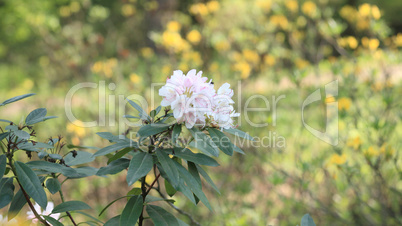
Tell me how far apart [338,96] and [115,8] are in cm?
1033

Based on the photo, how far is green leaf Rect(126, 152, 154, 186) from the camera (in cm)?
97

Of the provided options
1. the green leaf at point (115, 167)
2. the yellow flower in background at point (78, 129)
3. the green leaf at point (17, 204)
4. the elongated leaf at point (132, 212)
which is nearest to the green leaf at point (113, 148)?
the green leaf at point (115, 167)

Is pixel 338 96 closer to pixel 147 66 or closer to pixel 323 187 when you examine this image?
pixel 323 187

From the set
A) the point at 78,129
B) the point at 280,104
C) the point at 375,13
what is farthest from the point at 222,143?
the point at 280,104

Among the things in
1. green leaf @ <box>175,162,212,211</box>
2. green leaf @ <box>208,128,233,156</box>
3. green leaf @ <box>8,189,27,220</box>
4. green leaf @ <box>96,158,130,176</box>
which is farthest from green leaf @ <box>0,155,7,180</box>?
green leaf @ <box>208,128,233,156</box>

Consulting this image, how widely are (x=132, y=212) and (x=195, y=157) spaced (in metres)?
0.25

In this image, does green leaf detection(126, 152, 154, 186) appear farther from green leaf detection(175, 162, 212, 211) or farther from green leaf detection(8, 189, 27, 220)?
green leaf detection(8, 189, 27, 220)

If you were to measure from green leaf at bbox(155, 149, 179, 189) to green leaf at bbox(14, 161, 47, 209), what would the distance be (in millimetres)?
335

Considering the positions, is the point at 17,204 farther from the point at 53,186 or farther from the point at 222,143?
the point at 222,143

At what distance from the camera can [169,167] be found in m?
1.02

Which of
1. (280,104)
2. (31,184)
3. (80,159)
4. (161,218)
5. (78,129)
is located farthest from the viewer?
(280,104)

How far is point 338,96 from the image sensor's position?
295cm

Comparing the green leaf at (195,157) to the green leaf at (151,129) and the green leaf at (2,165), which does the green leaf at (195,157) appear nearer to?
the green leaf at (151,129)

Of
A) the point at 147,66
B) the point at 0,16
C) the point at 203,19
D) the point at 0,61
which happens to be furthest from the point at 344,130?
the point at 0,61
